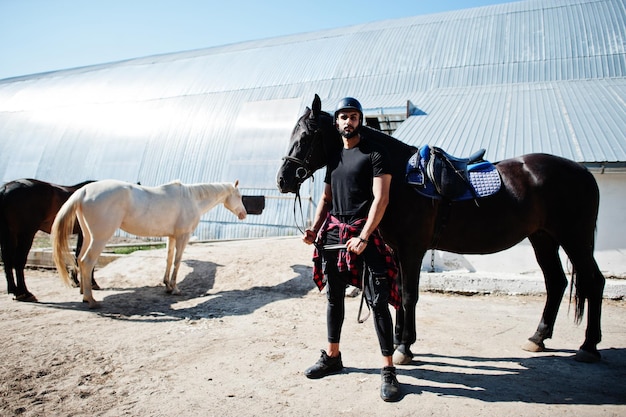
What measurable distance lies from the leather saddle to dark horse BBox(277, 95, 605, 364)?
7 cm

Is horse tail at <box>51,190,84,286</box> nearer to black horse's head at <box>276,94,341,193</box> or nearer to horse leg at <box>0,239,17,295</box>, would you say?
horse leg at <box>0,239,17,295</box>

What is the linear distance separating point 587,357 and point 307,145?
314 centimetres

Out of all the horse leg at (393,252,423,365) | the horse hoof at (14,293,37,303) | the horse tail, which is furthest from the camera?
the horse hoof at (14,293,37,303)

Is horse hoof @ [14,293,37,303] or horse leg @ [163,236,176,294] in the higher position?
horse leg @ [163,236,176,294]

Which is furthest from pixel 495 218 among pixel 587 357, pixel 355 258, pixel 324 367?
pixel 324 367

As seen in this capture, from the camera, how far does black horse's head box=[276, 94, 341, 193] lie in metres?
3.41

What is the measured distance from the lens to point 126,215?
652 centimetres

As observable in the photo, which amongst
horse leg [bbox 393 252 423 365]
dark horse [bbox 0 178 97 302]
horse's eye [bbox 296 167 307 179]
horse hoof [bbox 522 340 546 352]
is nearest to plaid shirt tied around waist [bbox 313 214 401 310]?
horse leg [bbox 393 252 423 365]

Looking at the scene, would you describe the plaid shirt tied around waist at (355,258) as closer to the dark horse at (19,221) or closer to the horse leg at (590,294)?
the horse leg at (590,294)

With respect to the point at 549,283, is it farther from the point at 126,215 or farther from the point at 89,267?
the point at 89,267

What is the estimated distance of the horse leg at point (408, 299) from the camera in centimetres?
348

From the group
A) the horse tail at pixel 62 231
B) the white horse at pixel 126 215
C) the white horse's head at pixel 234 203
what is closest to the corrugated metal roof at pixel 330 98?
the white horse's head at pixel 234 203

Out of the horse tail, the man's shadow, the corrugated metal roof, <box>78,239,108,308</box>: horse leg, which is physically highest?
the corrugated metal roof

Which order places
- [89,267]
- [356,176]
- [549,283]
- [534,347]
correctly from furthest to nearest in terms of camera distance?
[89,267] < [549,283] < [534,347] < [356,176]
